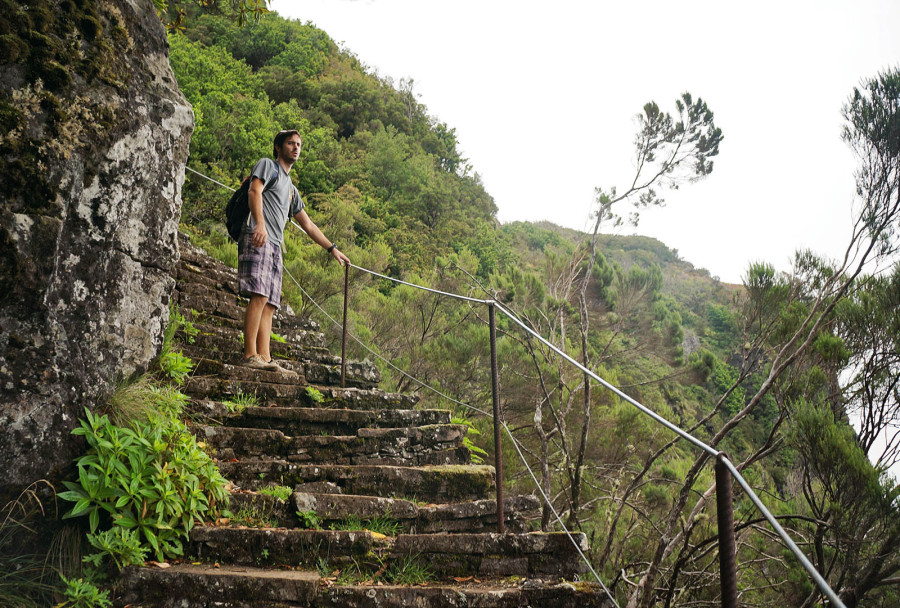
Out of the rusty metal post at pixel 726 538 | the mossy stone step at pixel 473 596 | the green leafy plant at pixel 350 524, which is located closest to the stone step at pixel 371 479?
the green leafy plant at pixel 350 524

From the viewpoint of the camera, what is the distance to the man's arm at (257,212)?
350 centimetres

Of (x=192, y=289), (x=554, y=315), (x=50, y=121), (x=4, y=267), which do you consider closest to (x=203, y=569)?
(x=4, y=267)

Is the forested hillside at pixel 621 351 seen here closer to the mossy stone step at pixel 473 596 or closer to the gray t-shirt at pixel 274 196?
the gray t-shirt at pixel 274 196

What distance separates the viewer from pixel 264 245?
3.63 meters

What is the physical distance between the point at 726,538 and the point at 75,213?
2593 millimetres

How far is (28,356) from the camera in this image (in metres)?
2.06

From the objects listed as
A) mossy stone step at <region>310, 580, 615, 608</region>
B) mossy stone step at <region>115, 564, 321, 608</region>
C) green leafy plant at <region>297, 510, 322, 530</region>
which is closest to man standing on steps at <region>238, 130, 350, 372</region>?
green leafy plant at <region>297, 510, 322, 530</region>

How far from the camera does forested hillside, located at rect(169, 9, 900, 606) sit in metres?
4.94

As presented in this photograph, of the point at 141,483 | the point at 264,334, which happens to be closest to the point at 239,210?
the point at 264,334

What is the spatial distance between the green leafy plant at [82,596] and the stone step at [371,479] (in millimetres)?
906

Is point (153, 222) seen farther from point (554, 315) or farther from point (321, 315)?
point (554, 315)

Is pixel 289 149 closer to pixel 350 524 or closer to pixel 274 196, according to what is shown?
pixel 274 196

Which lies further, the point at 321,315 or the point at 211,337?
the point at 321,315

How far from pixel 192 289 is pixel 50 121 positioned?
2.78 metres
